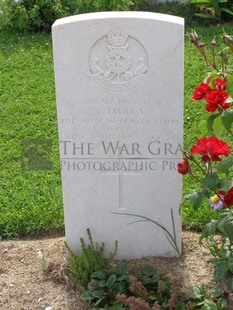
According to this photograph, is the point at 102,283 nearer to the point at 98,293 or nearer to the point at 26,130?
the point at 98,293

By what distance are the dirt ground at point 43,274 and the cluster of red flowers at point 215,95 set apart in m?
1.05

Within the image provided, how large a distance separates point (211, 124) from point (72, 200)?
0.93 m

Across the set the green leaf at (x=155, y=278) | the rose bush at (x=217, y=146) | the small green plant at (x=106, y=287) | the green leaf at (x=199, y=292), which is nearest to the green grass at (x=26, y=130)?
the small green plant at (x=106, y=287)

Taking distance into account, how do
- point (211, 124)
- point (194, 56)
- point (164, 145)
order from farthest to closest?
point (194, 56)
point (164, 145)
point (211, 124)

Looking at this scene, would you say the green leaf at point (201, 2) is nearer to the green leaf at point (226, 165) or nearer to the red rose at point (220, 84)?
the red rose at point (220, 84)

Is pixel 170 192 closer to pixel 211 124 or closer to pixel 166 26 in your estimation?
pixel 211 124

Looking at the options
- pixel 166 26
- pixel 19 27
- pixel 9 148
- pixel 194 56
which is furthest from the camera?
pixel 19 27

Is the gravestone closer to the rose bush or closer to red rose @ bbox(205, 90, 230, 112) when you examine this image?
the rose bush

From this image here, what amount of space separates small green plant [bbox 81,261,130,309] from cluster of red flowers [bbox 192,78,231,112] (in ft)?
3.27

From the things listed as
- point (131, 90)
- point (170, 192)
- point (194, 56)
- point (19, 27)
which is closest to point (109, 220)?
point (170, 192)

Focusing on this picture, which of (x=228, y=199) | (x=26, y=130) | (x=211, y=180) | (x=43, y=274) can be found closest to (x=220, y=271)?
(x=228, y=199)

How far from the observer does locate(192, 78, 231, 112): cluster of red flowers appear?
2.67 meters

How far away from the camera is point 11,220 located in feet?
12.7

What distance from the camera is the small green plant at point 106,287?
122 inches
